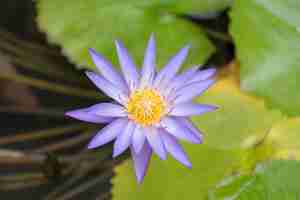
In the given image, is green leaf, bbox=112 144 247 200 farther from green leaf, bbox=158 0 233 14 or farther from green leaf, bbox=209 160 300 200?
green leaf, bbox=158 0 233 14

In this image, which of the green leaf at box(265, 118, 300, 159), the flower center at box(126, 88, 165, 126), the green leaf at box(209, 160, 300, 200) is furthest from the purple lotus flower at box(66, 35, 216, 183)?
the green leaf at box(265, 118, 300, 159)

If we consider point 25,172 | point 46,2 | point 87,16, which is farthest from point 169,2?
point 25,172

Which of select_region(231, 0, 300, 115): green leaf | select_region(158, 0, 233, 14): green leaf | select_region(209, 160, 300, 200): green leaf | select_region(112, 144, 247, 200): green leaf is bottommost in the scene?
select_region(209, 160, 300, 200): green leaf

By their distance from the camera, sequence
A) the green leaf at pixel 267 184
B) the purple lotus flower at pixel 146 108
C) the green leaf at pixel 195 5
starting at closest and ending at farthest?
the purple lotus flower at pixel 146 108 < the green leaf at pixel 267 184 < the green leaf at pixel 195 5

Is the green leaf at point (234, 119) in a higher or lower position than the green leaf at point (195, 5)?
lower

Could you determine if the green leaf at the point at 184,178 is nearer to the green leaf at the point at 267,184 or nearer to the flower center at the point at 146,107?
the green leaf at the point at 267,184

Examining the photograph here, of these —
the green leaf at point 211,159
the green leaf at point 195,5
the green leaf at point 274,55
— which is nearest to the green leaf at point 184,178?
the green leaf at point 211,159

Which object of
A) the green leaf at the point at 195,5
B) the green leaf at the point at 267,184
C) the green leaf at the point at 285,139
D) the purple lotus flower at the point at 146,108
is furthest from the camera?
the green leaf at the point at 195,5

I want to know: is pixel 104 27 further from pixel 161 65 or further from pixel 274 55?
pixel 274 55
